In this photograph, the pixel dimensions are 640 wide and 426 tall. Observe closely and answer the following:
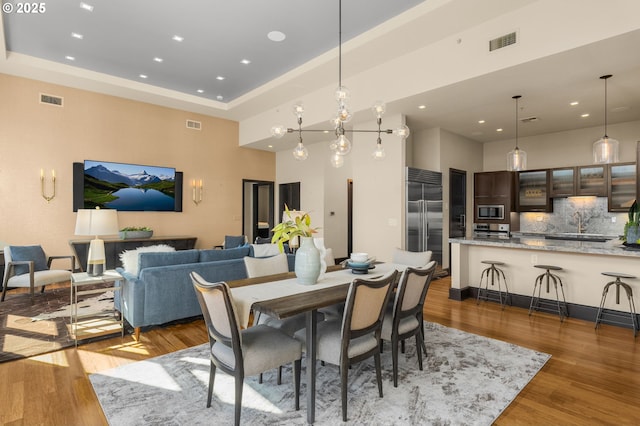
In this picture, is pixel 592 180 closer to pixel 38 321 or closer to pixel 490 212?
pixel 490 212

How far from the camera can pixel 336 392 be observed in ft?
8.41

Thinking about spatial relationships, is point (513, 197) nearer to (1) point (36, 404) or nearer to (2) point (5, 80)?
(1) point (36, 404)

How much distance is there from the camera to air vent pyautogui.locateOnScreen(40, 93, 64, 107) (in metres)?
6.28

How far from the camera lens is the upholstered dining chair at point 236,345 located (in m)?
2.05

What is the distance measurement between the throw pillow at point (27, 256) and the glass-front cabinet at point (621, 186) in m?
10.4

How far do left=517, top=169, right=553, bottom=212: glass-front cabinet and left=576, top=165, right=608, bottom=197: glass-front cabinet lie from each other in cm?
60

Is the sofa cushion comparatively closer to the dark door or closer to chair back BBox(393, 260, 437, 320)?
chair back BBox(393, 260, 437, 320)

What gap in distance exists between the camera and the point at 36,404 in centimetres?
239

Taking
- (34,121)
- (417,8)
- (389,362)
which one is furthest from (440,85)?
(34,121)

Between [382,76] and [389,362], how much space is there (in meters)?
4.32

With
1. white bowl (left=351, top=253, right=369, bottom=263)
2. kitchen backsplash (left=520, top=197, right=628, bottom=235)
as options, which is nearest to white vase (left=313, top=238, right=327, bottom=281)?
white bowl (left=351, top=253, right=369, bottom=263)

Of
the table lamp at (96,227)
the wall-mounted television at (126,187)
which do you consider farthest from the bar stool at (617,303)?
the wall-mounted television at (126,187)

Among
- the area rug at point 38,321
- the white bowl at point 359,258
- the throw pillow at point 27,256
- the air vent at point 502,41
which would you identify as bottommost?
the area rug at point 38,321

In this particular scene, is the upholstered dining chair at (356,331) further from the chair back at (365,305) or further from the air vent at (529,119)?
the air vent at (529,119)
